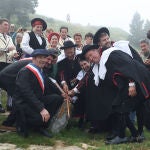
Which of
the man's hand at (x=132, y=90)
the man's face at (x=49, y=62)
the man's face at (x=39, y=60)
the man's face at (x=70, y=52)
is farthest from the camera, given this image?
the man's face at (x=70, y=52)

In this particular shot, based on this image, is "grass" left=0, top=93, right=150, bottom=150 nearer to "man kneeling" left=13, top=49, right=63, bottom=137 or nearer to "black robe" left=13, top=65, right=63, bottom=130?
"man kneeling" left=13, top=49, right=63, bottom=137

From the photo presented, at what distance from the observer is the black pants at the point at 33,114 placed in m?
6.70

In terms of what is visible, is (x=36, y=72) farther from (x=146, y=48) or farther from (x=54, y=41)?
(x=146, y=48)

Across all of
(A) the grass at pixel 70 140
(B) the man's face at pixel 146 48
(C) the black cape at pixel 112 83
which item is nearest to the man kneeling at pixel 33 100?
(A) the grass at pixel 70 140

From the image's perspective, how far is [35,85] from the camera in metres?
6.77

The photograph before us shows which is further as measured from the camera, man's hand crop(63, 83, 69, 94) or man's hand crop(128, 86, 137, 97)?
man's hand crop(63, 83, 69, 94)

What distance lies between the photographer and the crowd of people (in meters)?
6.49

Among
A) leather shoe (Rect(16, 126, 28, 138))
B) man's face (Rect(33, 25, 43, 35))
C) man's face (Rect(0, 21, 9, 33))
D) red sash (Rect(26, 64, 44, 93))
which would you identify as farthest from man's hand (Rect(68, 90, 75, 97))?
man's face (Rect(0, 21, 9, 33))

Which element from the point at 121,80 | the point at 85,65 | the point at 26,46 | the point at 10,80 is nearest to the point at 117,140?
the point at 121,80

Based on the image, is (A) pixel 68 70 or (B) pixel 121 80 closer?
(B) pixel 121 80

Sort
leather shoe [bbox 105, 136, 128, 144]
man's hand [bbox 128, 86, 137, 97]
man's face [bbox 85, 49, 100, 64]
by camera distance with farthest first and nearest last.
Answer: man's face [bbox 85, 49, 100, 64]
leather shoe [bbox 105, 136, 128, 144]
man's hand [bbox 128, 86, 137, 97]

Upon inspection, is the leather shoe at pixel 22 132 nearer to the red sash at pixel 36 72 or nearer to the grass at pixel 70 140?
the grass at pixel 70 140

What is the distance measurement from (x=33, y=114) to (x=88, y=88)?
1.39 m

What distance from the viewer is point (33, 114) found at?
6.70 m
